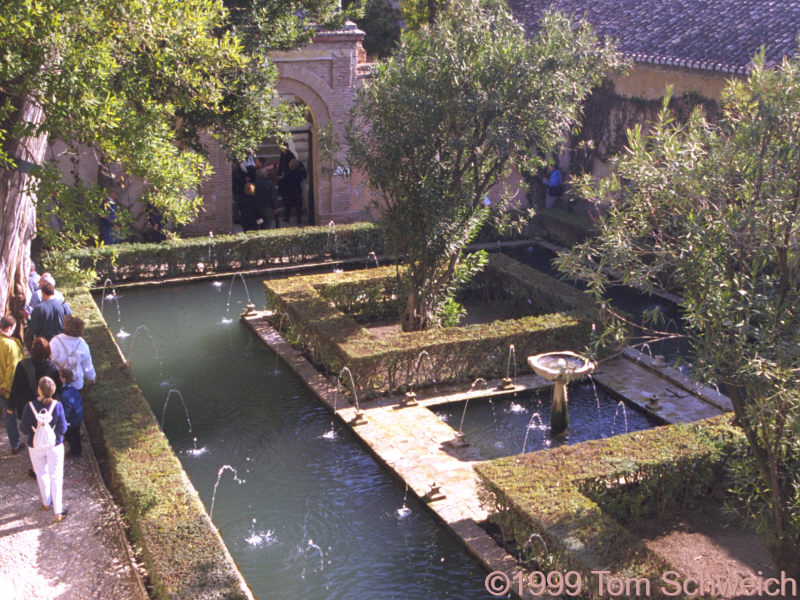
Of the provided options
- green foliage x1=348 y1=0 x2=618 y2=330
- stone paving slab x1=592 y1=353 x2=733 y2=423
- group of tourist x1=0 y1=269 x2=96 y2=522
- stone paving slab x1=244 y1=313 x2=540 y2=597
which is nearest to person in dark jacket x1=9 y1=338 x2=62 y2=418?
group of tourist x1=0 y1=269 x2=96 y2=522

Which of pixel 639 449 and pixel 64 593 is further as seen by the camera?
pixel 639 449

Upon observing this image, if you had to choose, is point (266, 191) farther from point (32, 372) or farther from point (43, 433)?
point (43, 433)

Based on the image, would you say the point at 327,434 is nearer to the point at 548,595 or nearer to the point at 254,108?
the point at 548,595

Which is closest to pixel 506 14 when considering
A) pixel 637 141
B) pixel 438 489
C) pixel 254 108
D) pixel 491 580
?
pixel 254 108

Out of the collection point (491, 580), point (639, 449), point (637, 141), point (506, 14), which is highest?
point (506, 14)

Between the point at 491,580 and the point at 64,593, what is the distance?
3.24 m

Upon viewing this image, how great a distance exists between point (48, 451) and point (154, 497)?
41.4 inches

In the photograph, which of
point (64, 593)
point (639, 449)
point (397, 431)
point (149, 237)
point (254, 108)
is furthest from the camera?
point (149, 237)

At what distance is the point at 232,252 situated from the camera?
1630 centimetres

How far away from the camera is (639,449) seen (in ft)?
27.4

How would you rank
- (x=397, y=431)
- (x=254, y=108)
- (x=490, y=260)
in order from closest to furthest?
(x=397, y=431), (x=254, y=108), (x=490, y=260)

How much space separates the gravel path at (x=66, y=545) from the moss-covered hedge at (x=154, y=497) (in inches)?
6.9

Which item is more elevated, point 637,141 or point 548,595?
point 637,141

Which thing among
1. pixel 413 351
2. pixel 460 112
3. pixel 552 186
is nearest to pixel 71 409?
pixel 413 351
